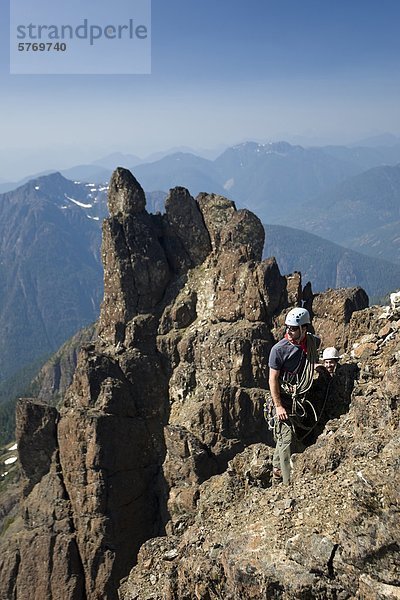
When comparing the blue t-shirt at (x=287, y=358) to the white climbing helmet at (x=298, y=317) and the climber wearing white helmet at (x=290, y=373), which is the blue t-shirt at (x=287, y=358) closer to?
the climber wearing white helmet at (x=290, y=373)

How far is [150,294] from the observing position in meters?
56.0

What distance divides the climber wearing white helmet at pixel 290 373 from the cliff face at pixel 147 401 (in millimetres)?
20326

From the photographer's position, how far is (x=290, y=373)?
1733cm

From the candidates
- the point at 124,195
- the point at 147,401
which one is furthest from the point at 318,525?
the point at 124,195

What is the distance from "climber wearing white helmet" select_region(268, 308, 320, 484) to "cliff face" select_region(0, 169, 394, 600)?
2033 centimetres

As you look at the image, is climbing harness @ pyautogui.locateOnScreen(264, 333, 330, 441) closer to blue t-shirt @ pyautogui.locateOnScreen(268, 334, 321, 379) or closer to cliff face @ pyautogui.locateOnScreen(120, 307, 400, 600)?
blue t-shirt @ pyautogui.locateOnScreen(268, 334, 321, 379)

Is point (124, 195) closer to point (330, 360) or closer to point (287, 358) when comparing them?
point (330, 360)

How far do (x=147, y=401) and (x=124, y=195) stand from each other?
23641 mm

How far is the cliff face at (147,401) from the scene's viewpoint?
1640 inches

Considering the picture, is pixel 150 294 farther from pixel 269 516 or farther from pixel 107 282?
pixel 269 516

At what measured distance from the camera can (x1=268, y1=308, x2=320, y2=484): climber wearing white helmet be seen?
55.7ft

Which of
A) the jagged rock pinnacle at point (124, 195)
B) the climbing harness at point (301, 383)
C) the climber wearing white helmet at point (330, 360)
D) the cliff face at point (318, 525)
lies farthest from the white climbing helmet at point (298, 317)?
the jagged rock pinnacle at point (124, 195)

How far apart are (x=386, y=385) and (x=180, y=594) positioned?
8.80 meters

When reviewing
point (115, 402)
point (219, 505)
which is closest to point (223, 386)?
point (115, 402)
